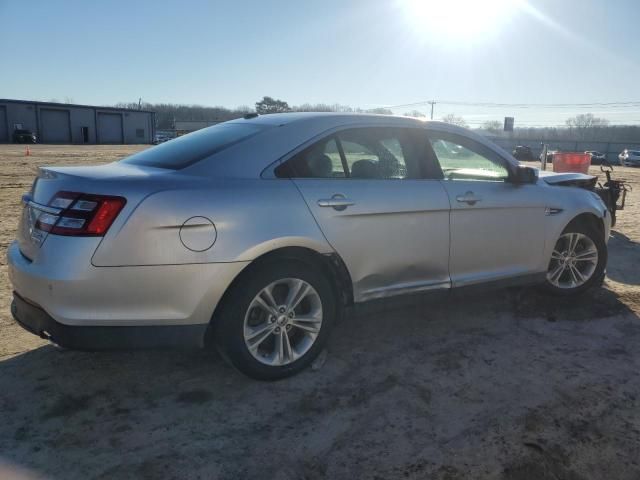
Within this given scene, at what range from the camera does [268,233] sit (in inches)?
120

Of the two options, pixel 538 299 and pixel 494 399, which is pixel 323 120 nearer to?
pixel 494 399

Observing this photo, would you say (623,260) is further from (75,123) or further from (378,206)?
(75,123)

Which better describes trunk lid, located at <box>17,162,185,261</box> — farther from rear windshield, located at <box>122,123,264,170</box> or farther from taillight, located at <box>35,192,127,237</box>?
rear windshield, located at <box>122,123,264,170</box>

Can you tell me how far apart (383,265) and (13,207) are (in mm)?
8754

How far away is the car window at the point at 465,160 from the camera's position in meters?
4.05

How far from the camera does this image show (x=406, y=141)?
3.94 metres

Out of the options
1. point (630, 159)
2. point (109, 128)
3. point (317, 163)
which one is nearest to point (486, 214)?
point (317, 163)

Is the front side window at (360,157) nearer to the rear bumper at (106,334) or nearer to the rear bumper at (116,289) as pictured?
the rear bumper at (116,289)

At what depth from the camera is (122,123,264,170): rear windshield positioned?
3.26 meters

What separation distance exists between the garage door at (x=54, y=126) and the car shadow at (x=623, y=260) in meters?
67.5

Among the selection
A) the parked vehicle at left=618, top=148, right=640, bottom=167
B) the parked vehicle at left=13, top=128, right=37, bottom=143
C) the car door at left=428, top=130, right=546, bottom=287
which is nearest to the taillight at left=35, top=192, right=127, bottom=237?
the car door at left=428, top=130, right=546, bottom=287

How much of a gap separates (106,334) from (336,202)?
1528 mm

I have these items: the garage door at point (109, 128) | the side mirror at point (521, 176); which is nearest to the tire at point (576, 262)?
the side mirror at point (521, 176)

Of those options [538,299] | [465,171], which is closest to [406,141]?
[465,171]
